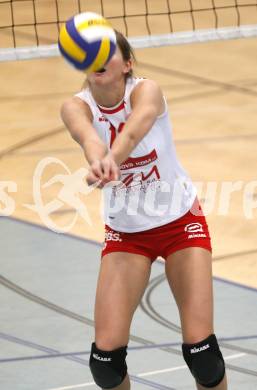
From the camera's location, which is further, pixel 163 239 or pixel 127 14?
pixel 127 14

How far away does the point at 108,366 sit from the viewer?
6.32m

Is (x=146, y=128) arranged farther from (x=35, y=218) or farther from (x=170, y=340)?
(x=35, y=218)

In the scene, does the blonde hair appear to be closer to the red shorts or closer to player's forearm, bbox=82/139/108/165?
player's forearm, bbox=82/139/108/165

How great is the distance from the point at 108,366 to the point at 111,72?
1.58 m

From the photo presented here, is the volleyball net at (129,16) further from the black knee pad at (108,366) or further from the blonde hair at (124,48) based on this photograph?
the black knee pad at (108,366)

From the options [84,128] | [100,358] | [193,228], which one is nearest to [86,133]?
Result: [84,128]

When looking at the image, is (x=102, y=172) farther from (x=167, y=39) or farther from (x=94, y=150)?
A: (x=167, y=39)

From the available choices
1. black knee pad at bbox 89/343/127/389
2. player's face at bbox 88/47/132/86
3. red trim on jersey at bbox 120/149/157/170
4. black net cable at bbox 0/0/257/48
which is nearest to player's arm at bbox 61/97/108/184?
player's face at bbox 88/47/132/86

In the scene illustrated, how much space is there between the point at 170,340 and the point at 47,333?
93 cm

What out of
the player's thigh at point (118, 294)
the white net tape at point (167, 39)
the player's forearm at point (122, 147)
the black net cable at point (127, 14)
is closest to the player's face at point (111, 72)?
the player's forearm at point (122, 147)

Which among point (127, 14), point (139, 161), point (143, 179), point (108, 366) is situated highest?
point (139, 161)

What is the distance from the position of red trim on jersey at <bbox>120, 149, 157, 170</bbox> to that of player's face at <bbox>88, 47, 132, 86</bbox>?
442 mm

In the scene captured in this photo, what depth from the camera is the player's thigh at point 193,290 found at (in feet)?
20.7

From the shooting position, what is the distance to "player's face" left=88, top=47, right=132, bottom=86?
20.2 ft
